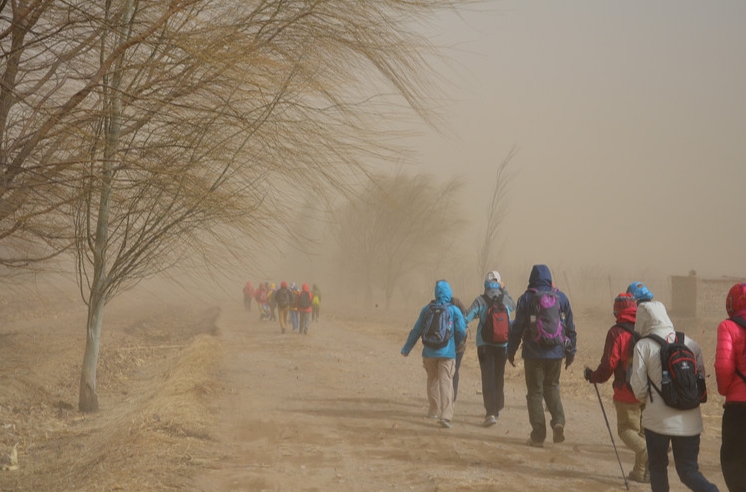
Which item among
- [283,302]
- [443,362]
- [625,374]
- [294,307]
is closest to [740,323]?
[625,374]

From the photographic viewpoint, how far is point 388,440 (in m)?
7.97

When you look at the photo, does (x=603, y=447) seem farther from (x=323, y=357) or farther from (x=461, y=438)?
(x=323, y=357)

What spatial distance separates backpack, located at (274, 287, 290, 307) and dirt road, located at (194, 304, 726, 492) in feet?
31.3

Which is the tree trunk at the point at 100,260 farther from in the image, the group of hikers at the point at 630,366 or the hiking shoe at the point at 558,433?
the hiking shoe at the point at 558,433

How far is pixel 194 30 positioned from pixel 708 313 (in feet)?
75.3

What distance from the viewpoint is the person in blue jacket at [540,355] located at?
7797 millimetres

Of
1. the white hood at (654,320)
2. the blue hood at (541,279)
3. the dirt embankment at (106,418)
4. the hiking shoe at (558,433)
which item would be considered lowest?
the dirt embankment at (106,418)

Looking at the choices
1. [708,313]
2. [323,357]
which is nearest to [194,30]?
[323,357]

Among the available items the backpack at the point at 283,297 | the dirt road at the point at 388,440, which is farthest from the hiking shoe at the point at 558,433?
the backpack at the point at 283,297

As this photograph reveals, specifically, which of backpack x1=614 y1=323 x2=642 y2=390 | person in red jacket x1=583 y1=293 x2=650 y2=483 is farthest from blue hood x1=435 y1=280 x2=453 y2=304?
backpack x1=614 y1=323 x2=642 y2=390

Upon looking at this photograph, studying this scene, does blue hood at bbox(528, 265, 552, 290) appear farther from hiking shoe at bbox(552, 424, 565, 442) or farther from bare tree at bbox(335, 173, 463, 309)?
bare tree at bbox(335, 173, 463, 309)

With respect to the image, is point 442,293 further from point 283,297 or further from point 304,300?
point 283,297

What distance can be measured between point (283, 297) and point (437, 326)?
15.6 metres

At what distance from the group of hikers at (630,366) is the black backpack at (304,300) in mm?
13624
